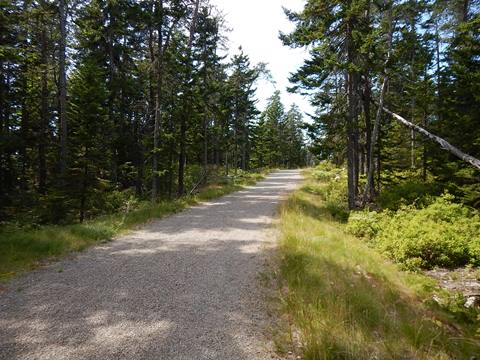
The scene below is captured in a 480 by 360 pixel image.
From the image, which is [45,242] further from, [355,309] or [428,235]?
[428,235]

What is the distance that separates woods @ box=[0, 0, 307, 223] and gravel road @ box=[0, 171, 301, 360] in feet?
19.5

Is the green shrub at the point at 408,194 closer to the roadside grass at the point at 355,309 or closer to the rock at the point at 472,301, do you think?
the roadside grass at the point at 355,309

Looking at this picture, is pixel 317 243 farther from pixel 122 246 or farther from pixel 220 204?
pixel 220 204

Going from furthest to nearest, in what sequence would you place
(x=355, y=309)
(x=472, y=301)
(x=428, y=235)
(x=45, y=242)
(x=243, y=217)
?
(x=243, y=217)
(x=428, y=235)
(x=45, y=242)
(x=472, y=301)
(x=355, y=309)

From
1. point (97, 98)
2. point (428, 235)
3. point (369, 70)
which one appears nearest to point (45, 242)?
point (97, 98)

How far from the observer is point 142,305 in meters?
4.56

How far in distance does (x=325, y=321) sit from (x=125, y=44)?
76.8 feet

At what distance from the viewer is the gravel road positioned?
3.53m

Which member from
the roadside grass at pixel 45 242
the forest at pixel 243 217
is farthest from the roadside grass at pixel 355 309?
the roadside grass at pixel 45 242

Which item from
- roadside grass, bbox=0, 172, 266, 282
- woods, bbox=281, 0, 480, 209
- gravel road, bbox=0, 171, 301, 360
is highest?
woods, bbox=281, 0, 480, 209

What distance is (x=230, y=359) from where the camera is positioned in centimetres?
339

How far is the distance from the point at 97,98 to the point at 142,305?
40.6 ft

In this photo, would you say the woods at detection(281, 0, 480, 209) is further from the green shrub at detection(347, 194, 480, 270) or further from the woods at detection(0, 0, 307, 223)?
the woods at detection(0, 0, 307, 223)

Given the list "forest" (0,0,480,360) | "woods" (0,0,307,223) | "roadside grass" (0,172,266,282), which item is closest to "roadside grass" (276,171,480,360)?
"forest" (0,0,480,360)
